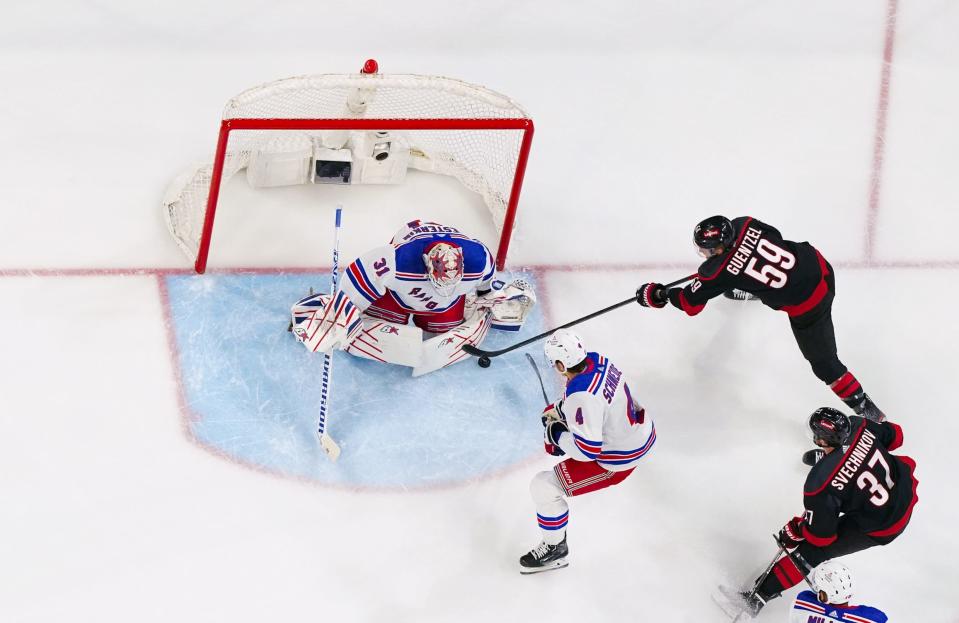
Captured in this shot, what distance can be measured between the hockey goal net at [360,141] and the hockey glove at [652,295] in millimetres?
680

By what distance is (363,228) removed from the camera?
19.2 ft

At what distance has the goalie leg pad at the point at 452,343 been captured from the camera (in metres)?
5.29

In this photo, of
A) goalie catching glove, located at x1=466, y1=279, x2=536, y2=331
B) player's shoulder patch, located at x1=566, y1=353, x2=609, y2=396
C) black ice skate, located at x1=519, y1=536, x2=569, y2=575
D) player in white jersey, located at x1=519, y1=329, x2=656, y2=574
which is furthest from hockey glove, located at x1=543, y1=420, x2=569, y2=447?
goalie catching glove, located at x1=466, y1=279, x2=536, y2=331

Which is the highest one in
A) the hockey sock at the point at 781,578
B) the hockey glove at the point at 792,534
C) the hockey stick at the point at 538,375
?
the hockey stick at the point at 538,375

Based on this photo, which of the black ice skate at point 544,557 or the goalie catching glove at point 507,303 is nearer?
the black ice skate at point 544,557

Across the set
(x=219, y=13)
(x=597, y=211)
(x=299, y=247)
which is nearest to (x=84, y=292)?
(x=299, y=247)

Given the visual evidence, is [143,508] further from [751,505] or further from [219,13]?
[219,13]

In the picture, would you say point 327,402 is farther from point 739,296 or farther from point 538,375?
point 739,296

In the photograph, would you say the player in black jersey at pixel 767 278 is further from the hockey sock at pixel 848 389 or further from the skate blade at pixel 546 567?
the skate blade at pixel 546 567

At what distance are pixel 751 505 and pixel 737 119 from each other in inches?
86.4

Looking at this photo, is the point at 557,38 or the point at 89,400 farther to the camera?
the point at 557,38

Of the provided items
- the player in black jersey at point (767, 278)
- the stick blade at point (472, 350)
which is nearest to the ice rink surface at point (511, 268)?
the stick blade at point (472, 350)

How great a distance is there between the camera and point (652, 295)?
529 cm

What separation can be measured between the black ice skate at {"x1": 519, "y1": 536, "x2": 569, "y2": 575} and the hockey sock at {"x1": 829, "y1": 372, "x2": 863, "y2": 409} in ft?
4.32
